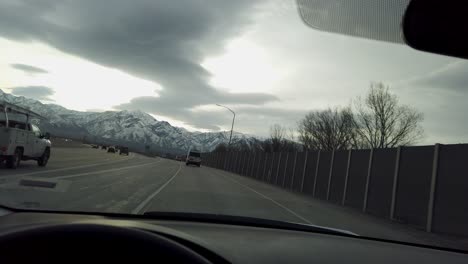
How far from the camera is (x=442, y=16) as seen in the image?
2412mm

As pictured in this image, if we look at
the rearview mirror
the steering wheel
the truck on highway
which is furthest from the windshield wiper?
the truck on highway

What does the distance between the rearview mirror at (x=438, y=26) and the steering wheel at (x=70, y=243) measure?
1.57 meters

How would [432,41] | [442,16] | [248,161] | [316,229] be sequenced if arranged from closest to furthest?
1. [442,16]
2. [432,41]
3. [316,229]
4. [248,161]

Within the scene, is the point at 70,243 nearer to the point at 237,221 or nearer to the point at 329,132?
the point at 237,221

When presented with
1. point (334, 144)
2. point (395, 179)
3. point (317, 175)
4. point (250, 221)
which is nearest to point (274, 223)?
point (250, 221)

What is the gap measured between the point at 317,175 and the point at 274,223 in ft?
96.8

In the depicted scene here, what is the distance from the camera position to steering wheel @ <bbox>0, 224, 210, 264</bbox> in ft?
8.23

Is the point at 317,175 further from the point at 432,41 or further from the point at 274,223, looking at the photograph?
the point at 432,41

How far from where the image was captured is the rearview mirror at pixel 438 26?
2342 millimetres

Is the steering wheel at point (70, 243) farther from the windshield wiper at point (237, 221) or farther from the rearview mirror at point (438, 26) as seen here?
the windshield wiper at point (237, 221)

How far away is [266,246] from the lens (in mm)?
3404

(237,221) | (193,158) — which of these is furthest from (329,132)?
(237,221)

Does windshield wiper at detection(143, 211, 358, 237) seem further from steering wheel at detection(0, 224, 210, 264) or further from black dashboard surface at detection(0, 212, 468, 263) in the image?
steering wheel at detection(0, 224, 210, 264)

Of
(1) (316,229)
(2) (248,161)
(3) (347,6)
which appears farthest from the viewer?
(2) (248,161)
